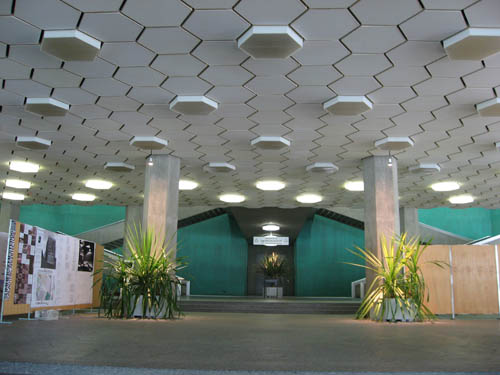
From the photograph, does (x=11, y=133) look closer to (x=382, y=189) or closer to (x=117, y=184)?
(x=117, y=184)

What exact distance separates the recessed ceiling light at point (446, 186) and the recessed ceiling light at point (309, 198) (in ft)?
11.1

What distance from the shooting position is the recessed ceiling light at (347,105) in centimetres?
700

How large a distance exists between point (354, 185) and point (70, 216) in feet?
49.3

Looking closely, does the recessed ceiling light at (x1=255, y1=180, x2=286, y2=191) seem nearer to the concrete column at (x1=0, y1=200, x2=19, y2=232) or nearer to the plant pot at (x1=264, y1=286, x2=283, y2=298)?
the plant pot at (x1=264, y1=286, x2=283, y2=298)

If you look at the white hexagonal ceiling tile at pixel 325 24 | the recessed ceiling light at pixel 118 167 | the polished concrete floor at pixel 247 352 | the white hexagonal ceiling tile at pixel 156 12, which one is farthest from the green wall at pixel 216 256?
the white hexagonal ceiling tile at pixel 156 12

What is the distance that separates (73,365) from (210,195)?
12.0 metres

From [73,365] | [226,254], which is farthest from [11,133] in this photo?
[226,254]

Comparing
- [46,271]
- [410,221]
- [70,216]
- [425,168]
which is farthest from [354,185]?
[70,216]

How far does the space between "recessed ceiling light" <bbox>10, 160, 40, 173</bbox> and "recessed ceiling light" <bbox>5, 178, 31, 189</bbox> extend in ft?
5.42

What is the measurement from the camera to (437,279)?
393 inches

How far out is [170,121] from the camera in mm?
8180

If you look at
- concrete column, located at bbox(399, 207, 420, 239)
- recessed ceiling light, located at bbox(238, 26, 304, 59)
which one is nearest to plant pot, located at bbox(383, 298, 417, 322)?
recessed ceiling light, located at bbox(238, 26, 304, 59)

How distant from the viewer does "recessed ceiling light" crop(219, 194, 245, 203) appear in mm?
14819

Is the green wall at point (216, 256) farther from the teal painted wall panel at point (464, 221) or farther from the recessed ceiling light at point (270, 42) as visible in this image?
the recessed ceiling light at point (270, 42)
